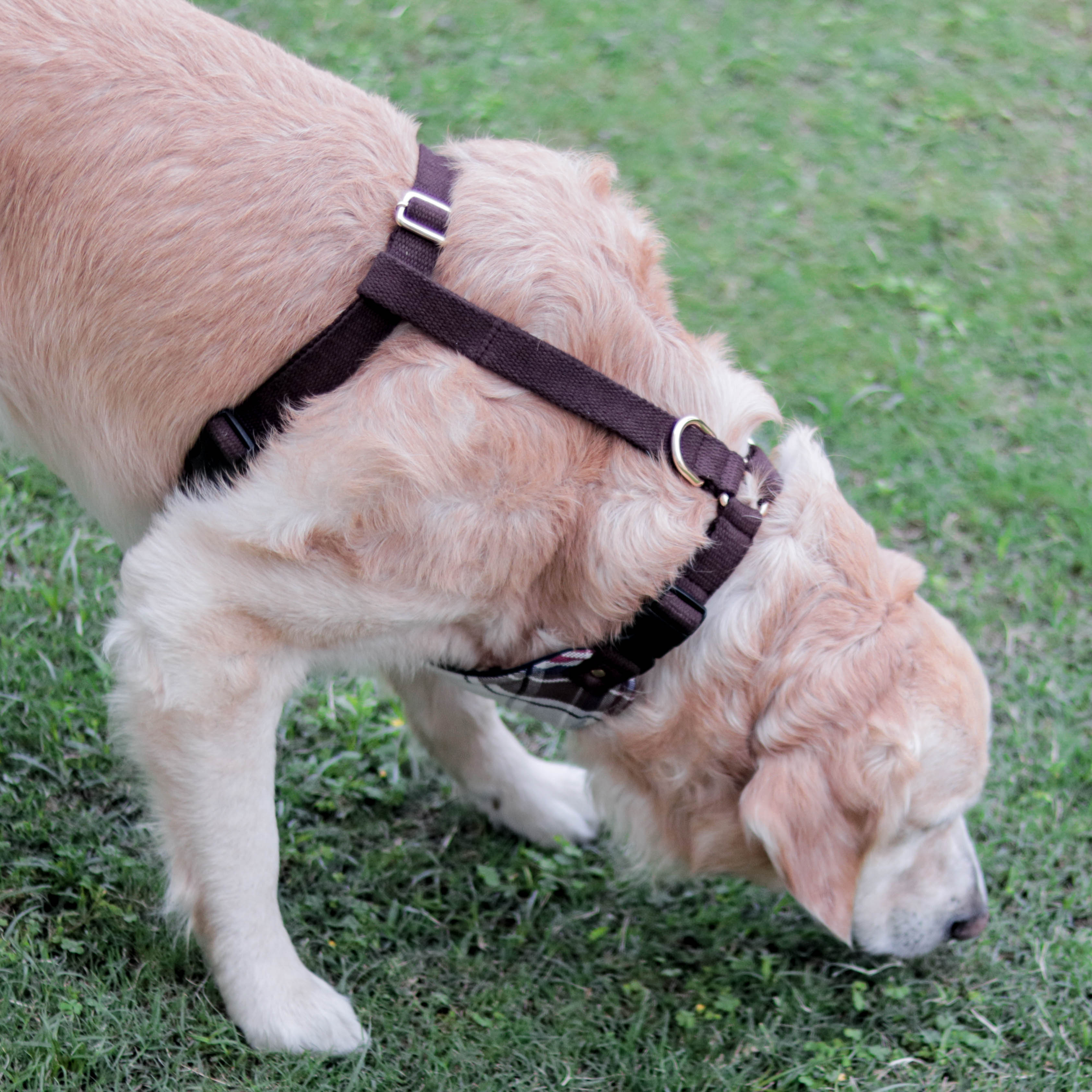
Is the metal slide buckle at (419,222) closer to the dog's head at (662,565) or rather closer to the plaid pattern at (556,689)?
the dog's head at (662,565)

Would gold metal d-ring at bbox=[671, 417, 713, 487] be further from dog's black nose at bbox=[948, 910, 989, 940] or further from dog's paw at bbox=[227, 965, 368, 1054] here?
dog's paw at bbox=[227, 965, 368, 1054]

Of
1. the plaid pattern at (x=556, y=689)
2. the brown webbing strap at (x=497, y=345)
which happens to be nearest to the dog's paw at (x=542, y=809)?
the plaid pattern at (x=556, y=689)

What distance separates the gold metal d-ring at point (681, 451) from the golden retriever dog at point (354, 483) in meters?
0.03

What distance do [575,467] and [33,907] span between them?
6.16 feet

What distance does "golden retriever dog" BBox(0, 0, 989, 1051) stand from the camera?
2297 mm

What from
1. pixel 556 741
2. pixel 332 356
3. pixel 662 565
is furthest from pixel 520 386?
pixel 556 741

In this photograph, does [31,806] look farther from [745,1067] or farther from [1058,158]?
[1058,158]

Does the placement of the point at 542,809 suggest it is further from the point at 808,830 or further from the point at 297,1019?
the point at 808,830

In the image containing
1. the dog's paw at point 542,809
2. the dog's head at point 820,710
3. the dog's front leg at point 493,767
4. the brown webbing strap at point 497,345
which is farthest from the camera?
the dog's paw at point 542,809

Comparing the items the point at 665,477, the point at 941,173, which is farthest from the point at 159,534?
the point at 941,173

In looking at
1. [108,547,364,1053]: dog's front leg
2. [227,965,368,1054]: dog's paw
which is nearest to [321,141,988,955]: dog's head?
[108,547,364,1053]: dog's front leg

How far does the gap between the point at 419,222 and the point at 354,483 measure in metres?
0.56

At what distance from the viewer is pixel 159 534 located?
2.44 meters

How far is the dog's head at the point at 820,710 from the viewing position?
8.22 ft
